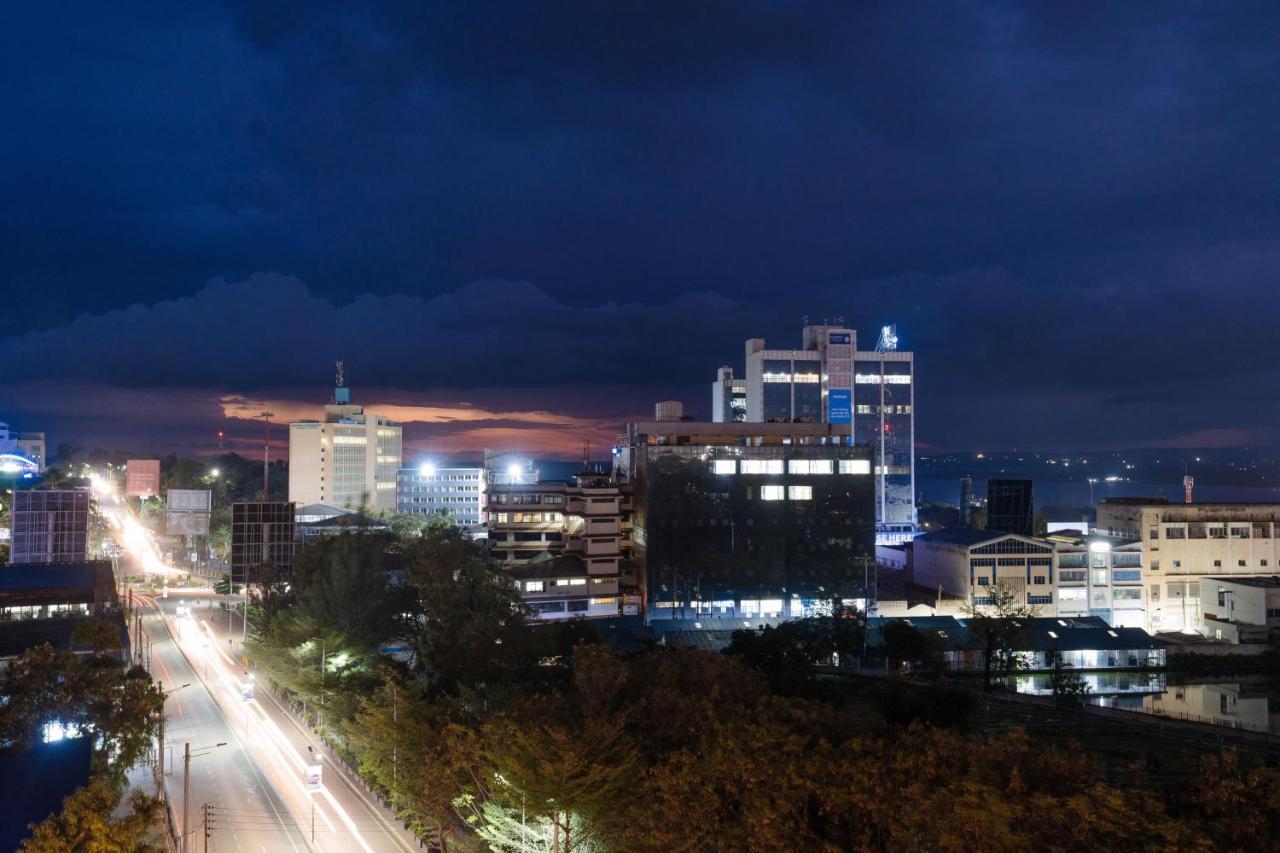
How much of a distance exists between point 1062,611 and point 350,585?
171 ft

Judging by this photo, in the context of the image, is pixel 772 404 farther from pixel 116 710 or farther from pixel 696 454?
pixel 116 710

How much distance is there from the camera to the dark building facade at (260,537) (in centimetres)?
6266

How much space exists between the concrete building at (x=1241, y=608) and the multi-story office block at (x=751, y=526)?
25351 mm

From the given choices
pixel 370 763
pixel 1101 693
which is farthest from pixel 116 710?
pixel 1101 693

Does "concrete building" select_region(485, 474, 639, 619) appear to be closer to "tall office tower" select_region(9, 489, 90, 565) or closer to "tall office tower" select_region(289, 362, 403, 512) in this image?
"tall office tower" select_region(9, 489, 90, 565)

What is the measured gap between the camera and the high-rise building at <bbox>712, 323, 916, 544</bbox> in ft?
365

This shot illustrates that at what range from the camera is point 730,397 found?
4587 inches

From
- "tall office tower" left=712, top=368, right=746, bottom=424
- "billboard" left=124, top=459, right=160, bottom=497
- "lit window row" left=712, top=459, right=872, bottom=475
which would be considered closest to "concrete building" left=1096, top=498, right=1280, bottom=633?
"lit window row" left=712, top=459, right=872, bottom=475

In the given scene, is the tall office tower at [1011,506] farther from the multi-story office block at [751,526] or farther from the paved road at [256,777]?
the paved road at [256,777]

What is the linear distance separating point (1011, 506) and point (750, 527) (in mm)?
32902

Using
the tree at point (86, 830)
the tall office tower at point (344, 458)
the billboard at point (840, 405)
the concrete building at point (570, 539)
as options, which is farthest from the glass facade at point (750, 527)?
the tall office tower at point (344, 458)

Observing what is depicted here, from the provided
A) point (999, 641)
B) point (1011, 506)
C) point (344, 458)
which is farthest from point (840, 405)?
point (344, 458)

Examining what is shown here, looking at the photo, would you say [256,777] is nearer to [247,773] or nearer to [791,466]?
[247,773]

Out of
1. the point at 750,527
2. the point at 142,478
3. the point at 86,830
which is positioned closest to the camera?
the point at 86,830
